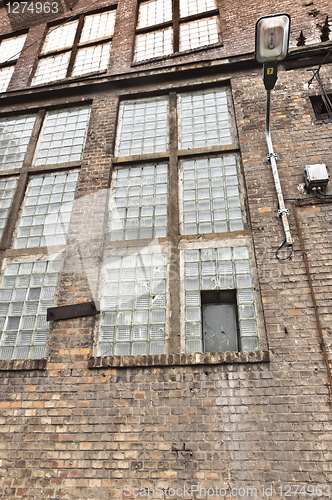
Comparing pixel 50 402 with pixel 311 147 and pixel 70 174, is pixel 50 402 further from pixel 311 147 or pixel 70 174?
pixel 311 147

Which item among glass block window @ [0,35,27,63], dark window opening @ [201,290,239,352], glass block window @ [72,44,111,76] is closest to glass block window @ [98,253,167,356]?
dark window opening @ [201,290,239,352]

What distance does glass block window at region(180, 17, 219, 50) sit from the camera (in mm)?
7759

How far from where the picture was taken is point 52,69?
8.50m

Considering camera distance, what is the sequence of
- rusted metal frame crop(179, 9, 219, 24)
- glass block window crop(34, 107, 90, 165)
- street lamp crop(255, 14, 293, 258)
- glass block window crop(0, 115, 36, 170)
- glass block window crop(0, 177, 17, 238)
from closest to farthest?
street lamp crop(255, 14, 293, 258), glass block window crop(0, 177, 17, 238), glass block window crop(34, 107, 90, 165), glass block window crop(0, 115, 36, 170), rusted metal frame crop(179, 9, 219, 24)

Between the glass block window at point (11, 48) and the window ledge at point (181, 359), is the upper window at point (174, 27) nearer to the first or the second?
the glass block window at point (11, 48)

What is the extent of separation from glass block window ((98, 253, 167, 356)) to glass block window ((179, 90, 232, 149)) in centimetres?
250

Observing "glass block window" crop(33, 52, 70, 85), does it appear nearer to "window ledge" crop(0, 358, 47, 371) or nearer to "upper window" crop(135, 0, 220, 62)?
"upper window" crop(135, 0, 220, 62)

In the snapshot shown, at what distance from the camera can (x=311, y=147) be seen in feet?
17.3

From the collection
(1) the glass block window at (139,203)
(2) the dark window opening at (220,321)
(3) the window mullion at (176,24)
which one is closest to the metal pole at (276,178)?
(2) the dark window opening at (220,321)

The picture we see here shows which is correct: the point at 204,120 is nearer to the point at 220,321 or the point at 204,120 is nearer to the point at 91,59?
the point at 220,321

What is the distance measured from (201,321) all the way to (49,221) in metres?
3.24

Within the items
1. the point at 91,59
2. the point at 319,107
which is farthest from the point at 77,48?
the point at 319,107

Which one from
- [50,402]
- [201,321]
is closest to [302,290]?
[201,321]

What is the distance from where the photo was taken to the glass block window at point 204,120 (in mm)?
6000
